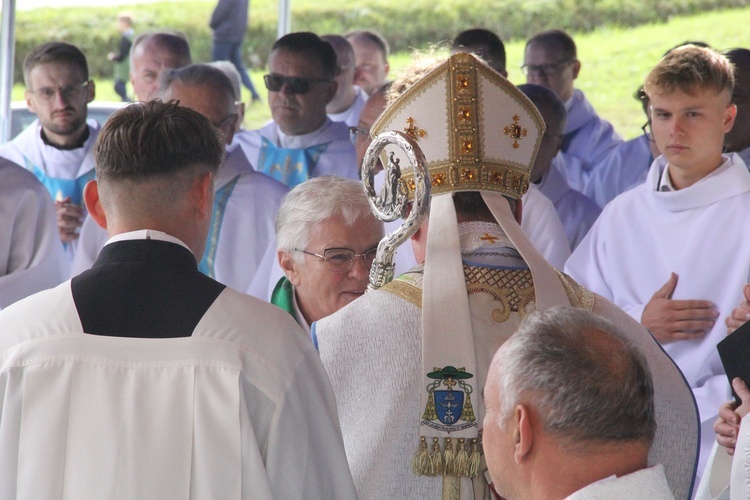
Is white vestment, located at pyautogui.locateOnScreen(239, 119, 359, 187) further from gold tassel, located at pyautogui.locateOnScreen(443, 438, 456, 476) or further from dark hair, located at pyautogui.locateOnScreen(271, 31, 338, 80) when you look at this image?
gold tassel, located at pyautogui.locateOnScreen(443, 438, 456, 476)

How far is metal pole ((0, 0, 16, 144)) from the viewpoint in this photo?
706cm

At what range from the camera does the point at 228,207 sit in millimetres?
5672

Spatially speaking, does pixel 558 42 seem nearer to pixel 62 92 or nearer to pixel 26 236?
pixel 62 92

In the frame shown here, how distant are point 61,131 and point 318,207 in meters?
3.23

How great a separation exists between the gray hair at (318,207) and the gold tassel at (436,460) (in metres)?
1.28

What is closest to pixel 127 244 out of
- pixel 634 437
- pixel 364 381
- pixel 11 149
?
pixel 364 381

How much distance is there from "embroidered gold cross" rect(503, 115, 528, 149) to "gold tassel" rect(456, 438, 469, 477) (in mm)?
755

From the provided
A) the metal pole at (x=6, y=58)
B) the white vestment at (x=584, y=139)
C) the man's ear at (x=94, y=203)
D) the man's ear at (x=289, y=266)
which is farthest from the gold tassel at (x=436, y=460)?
the metal pole at (x=6, y=58)

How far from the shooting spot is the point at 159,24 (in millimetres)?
13719

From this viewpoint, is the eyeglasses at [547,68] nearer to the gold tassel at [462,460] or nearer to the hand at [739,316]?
the hand at [739,316]

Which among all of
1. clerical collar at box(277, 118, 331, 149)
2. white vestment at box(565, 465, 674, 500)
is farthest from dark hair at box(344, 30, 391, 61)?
white vestment at box(565, 465, 674, 500)

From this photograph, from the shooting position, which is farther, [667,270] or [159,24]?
[159,24]

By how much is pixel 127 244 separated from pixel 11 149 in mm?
4841

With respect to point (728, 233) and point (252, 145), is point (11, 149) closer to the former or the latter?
point (252, 145)
